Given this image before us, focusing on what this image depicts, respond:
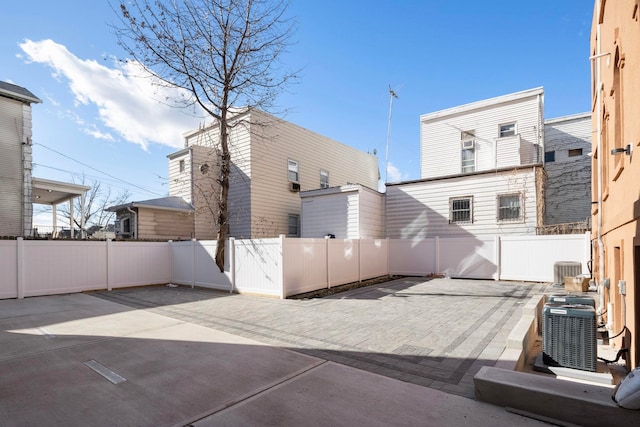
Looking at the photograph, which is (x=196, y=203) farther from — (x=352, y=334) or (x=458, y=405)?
(x=458, y=405)

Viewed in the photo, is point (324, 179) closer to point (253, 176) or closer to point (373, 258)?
point (253, 176)

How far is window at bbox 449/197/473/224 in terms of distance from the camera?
526 inches

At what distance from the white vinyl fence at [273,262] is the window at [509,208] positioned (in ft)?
4.17

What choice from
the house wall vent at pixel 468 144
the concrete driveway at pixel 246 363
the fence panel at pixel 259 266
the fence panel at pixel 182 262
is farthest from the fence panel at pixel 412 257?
the fence panel at pixel 182 262

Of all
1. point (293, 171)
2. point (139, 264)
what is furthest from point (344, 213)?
point (139, 264)

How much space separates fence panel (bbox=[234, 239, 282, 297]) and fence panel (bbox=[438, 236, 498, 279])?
7.44 metres

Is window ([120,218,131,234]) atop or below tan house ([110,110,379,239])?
below

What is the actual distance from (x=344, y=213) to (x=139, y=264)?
8307mm

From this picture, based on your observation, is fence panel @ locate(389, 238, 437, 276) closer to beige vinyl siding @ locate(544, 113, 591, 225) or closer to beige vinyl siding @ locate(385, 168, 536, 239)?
beige vinyl siding @ locate(385, 168, 536, 239)

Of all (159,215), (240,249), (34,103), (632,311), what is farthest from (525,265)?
(34,103)

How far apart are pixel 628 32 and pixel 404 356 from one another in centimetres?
489

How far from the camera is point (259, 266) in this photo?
938 cm

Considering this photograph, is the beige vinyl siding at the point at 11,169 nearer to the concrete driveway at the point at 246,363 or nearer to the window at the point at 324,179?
the concrete driveway at the point at 246,363

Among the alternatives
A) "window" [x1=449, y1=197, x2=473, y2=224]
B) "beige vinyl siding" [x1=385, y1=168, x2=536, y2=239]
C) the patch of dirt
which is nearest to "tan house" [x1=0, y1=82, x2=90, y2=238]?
the patch of dirt
